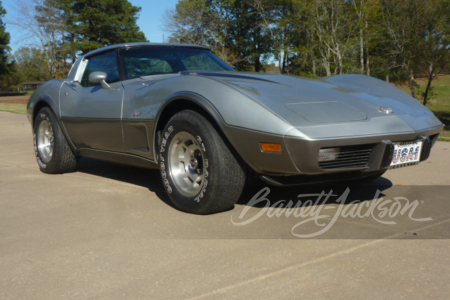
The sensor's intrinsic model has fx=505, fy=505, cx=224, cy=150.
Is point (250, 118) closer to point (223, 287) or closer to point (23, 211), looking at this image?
point (223, 287)

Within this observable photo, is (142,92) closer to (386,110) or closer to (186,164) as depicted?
(186,164)

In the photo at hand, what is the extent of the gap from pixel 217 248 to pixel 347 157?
984mm

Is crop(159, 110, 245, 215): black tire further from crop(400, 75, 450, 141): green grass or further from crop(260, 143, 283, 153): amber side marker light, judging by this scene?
crop(400, 75, 450, 141): green grass

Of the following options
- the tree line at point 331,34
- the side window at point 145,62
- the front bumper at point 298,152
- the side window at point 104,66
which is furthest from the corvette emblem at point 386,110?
the tree line at point 331,34

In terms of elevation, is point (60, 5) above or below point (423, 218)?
above

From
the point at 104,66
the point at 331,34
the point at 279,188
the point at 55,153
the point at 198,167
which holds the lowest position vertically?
the point at 279,188

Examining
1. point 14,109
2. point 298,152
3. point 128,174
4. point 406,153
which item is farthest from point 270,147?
point 14,109

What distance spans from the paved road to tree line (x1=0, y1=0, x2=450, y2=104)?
59.5 ft

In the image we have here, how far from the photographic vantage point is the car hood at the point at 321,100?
3113 millimetres

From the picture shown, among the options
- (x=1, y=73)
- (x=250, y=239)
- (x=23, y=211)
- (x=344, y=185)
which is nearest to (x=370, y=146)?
(x=250, y=239)

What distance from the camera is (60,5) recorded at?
169 feet

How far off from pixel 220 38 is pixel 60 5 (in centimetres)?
1664

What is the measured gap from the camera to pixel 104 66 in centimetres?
479

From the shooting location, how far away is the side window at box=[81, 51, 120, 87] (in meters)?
4.48
